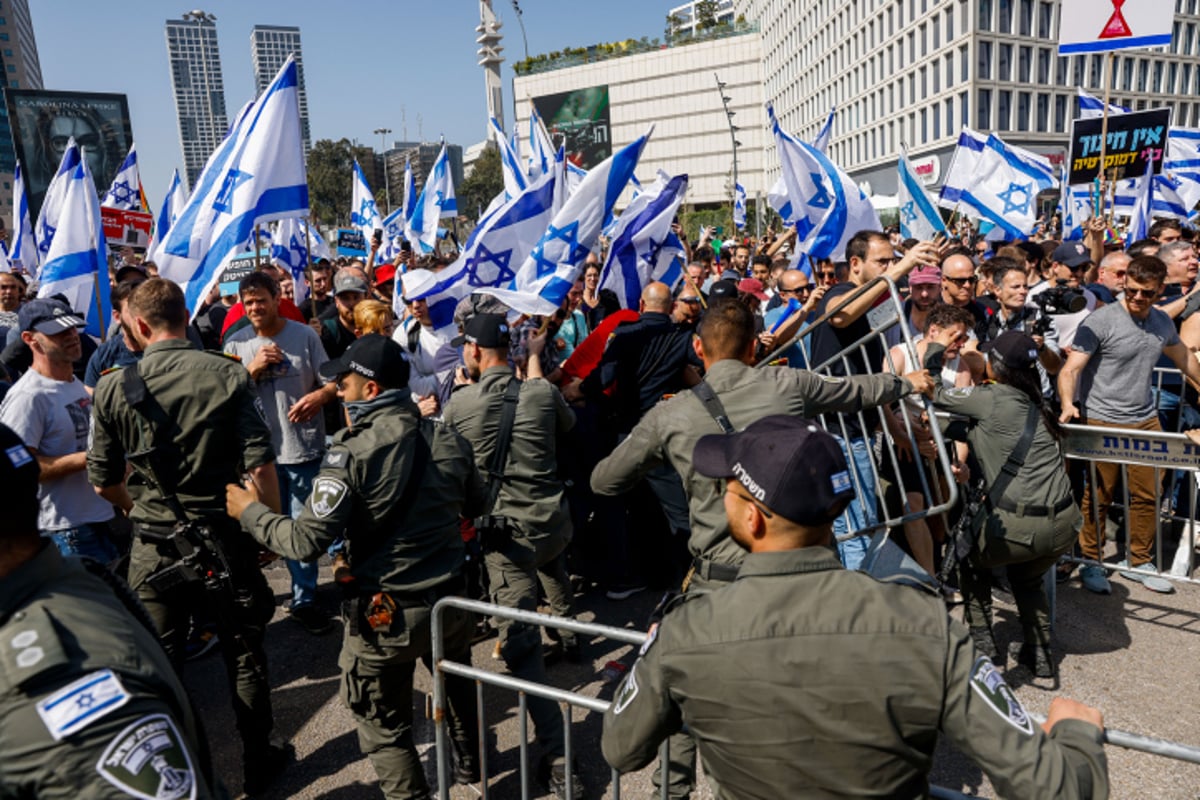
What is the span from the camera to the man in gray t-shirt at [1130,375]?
213 inches

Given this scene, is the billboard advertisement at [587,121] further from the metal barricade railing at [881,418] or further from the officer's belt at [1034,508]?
the officer's belt at [1034,508]

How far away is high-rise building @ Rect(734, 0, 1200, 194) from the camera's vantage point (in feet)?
187

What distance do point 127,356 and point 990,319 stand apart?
5984 mm

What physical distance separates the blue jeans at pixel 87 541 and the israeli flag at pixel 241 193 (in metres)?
1.45

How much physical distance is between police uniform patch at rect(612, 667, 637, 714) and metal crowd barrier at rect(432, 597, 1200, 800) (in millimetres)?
342

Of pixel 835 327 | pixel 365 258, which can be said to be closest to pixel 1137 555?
pixel 835 327

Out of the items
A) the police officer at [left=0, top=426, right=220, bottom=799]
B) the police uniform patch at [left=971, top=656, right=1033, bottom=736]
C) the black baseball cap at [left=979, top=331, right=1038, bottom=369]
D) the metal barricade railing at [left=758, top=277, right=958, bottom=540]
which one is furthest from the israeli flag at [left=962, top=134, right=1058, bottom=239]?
the police officer at [left=0, top=426, right=220, bottom=799]

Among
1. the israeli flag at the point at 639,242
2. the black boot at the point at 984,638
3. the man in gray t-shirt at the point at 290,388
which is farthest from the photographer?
the israeli flag at the point at 639,242

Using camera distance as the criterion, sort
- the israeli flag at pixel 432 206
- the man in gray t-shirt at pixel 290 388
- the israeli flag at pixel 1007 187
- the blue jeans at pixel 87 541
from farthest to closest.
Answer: the israeli flag at pixel 432 206, the israeli flag at pixel 1007 187, the man in gray t-shirt at pixel 290 388, the blue jeans at pixel 87 541

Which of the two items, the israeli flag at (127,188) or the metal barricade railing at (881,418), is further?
the israeli flag at (127,188)

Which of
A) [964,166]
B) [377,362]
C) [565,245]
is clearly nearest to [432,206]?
[565,245]

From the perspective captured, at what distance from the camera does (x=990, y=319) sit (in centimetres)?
620

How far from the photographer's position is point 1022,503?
4203 mm

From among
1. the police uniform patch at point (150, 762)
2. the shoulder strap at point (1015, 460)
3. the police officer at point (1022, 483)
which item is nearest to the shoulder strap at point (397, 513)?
the police uniform patch at point (150, 762)
